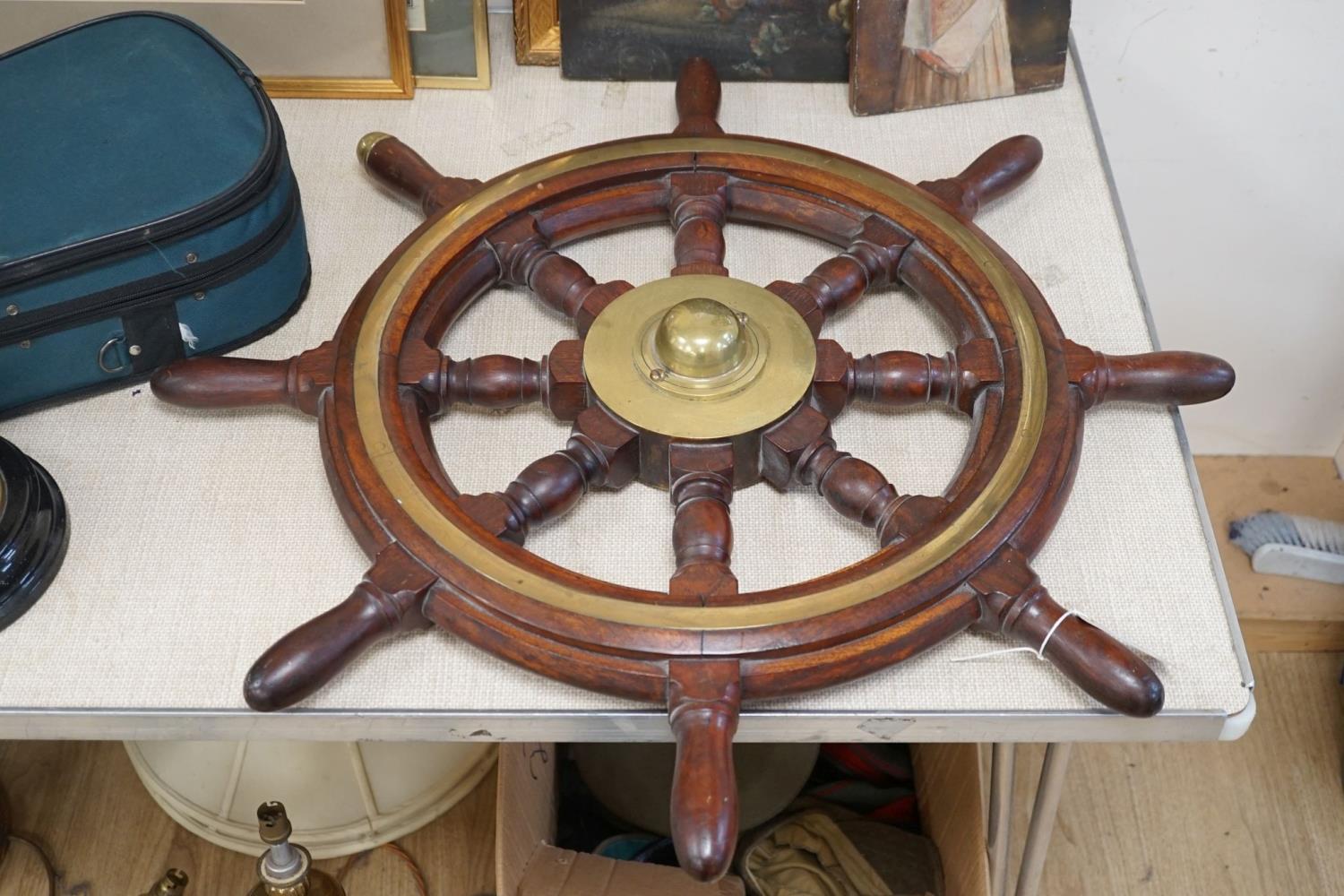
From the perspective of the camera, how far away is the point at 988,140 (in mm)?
1451

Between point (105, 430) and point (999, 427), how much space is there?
26.9 inches

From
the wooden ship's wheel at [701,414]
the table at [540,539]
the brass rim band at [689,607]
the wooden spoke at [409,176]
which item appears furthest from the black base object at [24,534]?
the wooden spoke at [409,176]

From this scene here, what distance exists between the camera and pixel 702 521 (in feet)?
3.52

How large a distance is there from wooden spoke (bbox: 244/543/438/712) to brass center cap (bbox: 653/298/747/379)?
24 centimetres

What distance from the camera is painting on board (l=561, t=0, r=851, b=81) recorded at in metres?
1.45

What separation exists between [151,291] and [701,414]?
438mm

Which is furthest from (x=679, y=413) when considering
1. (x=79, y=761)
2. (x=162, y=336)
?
(x=79, y=761)

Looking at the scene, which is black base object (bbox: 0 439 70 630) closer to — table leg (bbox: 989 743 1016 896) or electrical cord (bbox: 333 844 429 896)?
electrical cord (bbox: 333 844 429 896)

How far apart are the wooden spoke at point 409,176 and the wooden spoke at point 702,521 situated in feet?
1.12

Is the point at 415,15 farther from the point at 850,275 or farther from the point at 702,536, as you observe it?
the point at 702,536

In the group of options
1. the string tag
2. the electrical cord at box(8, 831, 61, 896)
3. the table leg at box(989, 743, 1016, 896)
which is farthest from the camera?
the electrical cord at box(8, 831, 61, 896)

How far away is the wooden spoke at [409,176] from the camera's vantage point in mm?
1311

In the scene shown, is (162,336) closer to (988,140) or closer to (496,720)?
(496,720)

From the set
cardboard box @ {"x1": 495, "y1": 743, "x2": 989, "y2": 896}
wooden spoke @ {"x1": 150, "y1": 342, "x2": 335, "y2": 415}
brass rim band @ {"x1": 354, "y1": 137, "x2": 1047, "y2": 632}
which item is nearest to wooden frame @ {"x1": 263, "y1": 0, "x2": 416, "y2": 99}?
brass rim band @ {"x1": 354, "y1": 137, "x2": 1047, "y2": 632}
